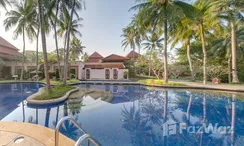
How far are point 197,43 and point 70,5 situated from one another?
73.2ft

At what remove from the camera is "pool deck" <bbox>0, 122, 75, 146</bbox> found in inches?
107

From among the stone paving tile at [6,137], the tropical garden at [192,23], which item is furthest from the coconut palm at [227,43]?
the stone paving tile at [6,137]

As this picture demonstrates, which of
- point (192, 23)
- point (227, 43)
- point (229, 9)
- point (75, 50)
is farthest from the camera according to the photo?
point (75, 50)

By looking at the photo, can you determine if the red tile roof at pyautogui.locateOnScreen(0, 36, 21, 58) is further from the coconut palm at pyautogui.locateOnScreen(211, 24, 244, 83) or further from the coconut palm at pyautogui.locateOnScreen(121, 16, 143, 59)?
the coconut palm at pyautogui.locateOnScreen(211, 24, 244, 83)

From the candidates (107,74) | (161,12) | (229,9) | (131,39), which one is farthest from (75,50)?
(229,9)

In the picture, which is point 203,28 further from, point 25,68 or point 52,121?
point 25,68

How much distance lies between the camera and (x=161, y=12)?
1225cm

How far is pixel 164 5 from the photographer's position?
12.4m

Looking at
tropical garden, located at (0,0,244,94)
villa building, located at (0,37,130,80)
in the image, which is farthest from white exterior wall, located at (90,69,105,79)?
tropical garden, located at (0,0,244,94)

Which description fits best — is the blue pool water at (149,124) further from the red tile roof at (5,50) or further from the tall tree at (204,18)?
the red tile roof at (5,50)

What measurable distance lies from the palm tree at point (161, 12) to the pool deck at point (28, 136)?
12.5m

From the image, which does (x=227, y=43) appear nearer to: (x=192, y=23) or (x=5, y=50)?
(x=192, y=23)

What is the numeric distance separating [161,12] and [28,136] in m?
13.7

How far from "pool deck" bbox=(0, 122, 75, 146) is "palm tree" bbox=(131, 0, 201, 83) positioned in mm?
12499
